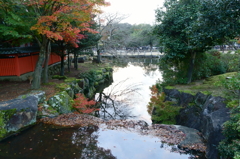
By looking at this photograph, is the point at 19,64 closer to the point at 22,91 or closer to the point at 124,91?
the point at 22,91

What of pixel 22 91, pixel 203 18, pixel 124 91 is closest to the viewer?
pixel 203 18

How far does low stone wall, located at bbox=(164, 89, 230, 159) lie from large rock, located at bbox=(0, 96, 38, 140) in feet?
25.0

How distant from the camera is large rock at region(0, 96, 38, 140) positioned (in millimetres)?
7464

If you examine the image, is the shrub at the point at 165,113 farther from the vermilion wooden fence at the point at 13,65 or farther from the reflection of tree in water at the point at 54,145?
the vermilion wooden fence at the point at 13,65

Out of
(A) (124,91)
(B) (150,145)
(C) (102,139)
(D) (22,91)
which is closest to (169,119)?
(B) (150,145)

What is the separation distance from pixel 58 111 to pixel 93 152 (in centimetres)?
415

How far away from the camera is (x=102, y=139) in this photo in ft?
25.6

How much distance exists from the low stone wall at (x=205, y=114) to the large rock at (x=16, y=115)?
7.62 meters

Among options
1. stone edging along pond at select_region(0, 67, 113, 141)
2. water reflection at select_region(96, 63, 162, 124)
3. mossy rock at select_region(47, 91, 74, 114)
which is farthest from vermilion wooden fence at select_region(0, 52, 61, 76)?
water reflection at select_region(96, 63, 162, 124)

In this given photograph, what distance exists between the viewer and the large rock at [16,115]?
7.46 meters

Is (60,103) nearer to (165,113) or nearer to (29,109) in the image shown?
(29,109)

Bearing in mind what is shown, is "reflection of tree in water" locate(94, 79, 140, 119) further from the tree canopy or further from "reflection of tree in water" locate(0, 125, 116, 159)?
the tree canopy

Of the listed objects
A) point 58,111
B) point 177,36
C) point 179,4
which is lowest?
point 58,111

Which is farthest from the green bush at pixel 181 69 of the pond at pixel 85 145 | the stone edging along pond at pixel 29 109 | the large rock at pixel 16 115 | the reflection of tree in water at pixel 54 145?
the large rock at pixel 16 115
